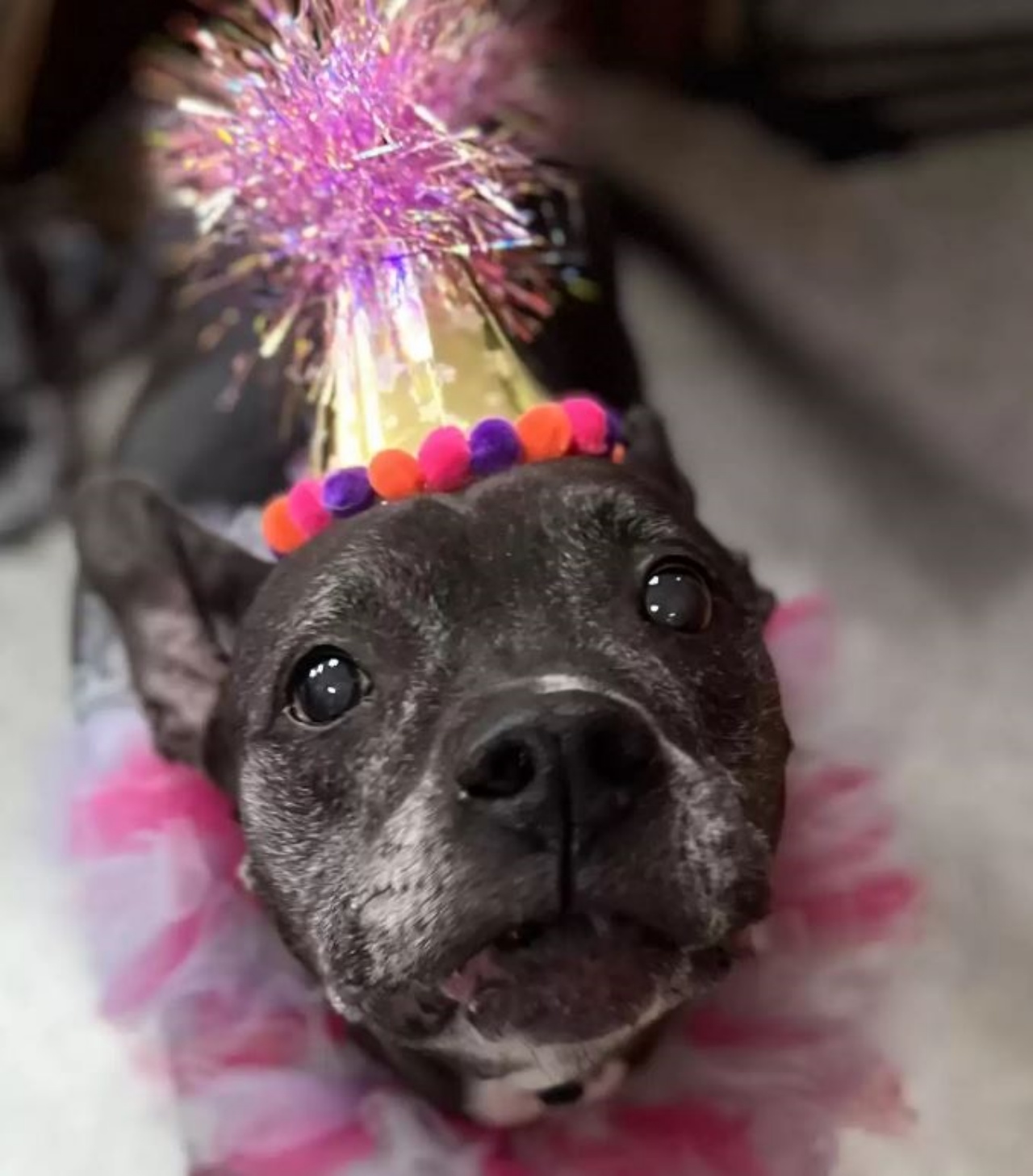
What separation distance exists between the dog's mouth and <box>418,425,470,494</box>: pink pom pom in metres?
0.40

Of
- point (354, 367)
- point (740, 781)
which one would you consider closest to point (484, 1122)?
point (740, 781)

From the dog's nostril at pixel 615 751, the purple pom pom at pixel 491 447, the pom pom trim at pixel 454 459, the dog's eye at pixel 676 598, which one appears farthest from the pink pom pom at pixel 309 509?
the dog's nostril at pixel 615 751

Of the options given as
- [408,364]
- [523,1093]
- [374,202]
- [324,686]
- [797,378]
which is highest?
[374,202]

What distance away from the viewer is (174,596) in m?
1.49

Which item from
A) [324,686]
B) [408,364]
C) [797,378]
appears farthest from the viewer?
[797,378]

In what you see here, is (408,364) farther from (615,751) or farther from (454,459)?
(615,751)

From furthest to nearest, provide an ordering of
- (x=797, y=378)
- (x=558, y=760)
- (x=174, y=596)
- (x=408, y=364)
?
(x=797, y=378) → (x=174, y=596) → (x=408, y=364) → (x=558, y=760)

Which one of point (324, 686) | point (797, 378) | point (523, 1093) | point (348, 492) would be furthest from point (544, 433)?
point (797, 378)

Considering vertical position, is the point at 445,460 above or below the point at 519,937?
above

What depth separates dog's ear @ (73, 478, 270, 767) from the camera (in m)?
Result: 1.49

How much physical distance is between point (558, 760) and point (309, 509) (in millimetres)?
423

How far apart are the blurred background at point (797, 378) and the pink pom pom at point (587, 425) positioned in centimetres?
66

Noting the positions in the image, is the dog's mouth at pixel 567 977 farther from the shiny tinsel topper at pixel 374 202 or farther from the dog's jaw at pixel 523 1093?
the shiny tinsel topper at pixel 374 202

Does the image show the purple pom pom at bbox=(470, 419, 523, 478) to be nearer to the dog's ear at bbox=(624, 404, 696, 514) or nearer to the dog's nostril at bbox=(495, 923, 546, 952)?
the dog's ear at bbox=(624, 404, 696, 514)
